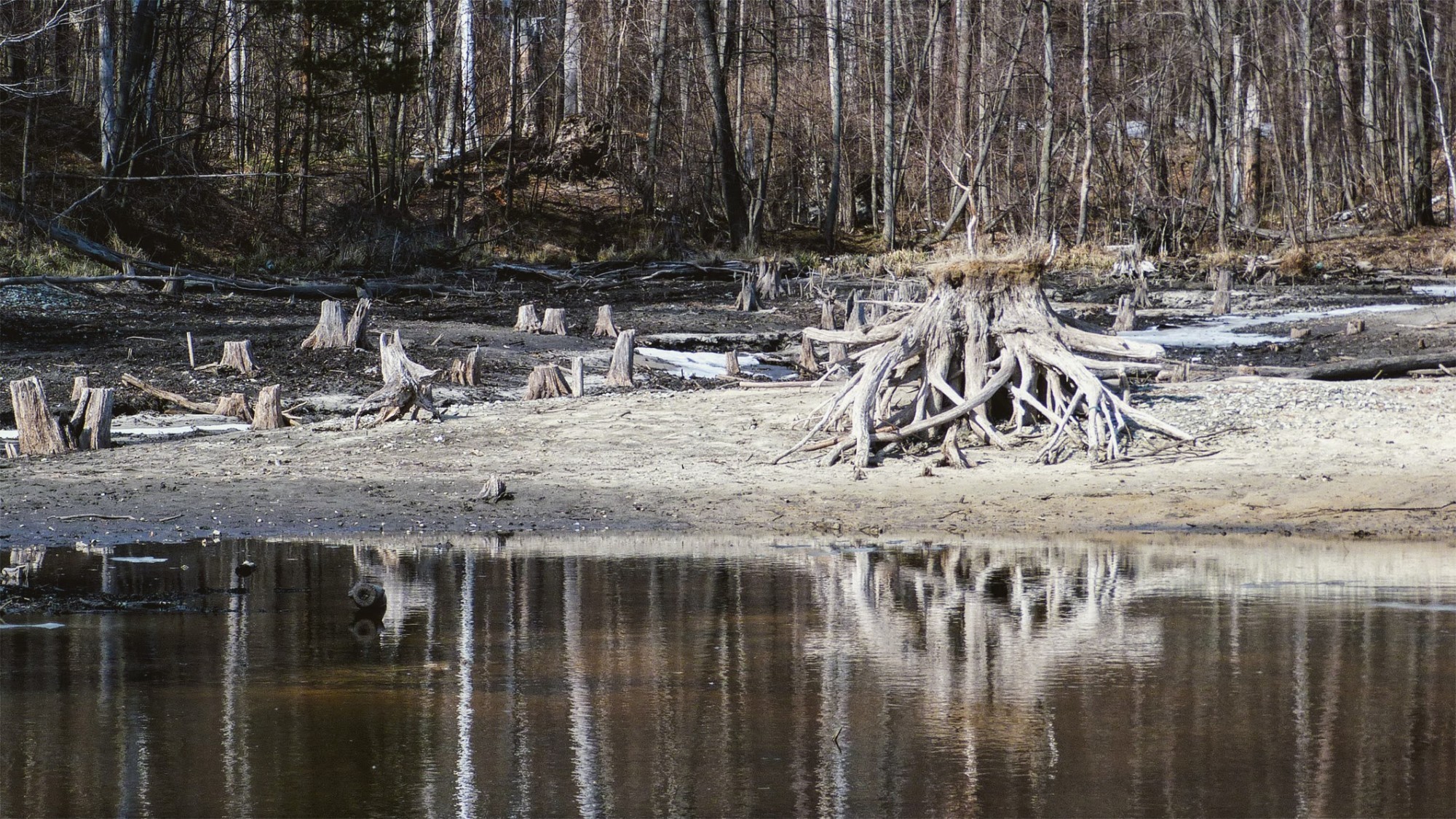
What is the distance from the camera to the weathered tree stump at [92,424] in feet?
39.4

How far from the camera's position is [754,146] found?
4559cm

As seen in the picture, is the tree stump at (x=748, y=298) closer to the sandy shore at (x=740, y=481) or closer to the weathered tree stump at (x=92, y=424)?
the sandy shore at (x=740, y=481)

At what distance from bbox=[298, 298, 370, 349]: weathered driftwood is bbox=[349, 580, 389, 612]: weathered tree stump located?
34.8ft

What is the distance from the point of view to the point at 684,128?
40.4 metres

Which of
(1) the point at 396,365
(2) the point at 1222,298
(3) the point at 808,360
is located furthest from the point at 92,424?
(2) the point at 1222,298

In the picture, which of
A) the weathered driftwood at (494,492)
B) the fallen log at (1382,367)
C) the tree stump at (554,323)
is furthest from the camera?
the tree stump at (554,323)

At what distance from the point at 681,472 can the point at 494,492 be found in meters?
1.56

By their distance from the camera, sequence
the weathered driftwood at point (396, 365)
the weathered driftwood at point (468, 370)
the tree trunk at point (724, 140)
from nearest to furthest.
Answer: the weathered driftwood at point (396, 365)
the weathered driftwood at point (468, 370)
the tree trunk at point (724, 140)

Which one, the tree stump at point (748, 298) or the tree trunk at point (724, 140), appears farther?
the tree trunk at point (724, 140)

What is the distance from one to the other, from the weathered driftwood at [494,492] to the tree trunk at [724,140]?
2657 cm

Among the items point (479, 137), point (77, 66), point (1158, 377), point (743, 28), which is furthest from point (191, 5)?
point (1158, 377)

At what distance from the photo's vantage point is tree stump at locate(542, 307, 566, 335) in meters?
19.7

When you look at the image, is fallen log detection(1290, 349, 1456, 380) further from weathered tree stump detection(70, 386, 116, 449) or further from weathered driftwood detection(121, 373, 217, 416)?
weathered tree stump detection(70, 386, 116, 449)

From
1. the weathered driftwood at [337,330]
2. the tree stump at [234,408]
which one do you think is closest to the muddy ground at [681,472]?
the tree stump at [234,408]
